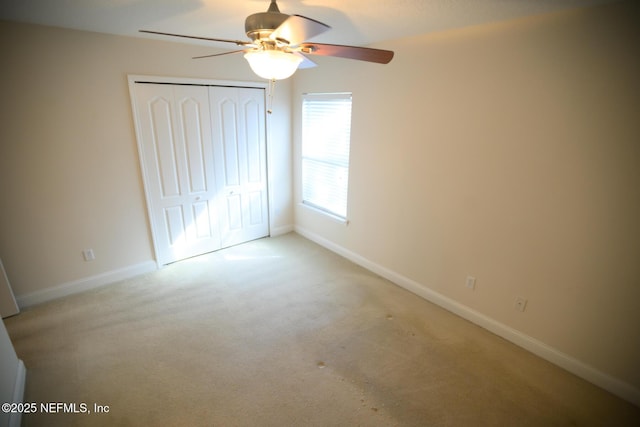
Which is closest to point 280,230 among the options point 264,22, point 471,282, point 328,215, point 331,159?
point 328,215

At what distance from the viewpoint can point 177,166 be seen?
11.1 feet

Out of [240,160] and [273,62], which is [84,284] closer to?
[240,160]

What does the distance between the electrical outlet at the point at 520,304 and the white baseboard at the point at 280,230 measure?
10.0 ft

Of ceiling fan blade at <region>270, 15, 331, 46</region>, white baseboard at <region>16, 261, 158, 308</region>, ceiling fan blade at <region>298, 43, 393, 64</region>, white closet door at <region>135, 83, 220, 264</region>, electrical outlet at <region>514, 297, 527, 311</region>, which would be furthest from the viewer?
white closet door at <region>135, 83, 220, 264</region>

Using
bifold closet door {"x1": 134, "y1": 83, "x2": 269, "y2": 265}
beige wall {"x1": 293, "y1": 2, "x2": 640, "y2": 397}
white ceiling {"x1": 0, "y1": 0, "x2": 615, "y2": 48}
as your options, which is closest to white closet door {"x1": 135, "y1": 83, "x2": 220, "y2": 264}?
bifold closet door {"x1": 134, "y1": 83, "x2": 269, "y2": 265}

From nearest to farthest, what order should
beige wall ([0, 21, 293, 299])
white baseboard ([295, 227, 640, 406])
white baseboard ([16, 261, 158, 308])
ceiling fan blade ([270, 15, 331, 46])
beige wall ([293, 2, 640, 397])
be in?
ceiling fan blade ([270, 15, 331, 46]) < beige wall ([293, 2, 640, 397]) < white baseboard ([295, 227, 640, 406]) < beige wall ([0, 21, 293, 299]) < white baseboard ([16, 261, 158, 308])

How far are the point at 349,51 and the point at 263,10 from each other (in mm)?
776

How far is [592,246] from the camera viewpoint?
1.97 metres

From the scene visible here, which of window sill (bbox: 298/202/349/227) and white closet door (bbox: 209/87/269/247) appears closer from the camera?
white closet door (bbox: 209/87/269/247)

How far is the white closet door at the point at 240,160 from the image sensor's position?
3.59 metres

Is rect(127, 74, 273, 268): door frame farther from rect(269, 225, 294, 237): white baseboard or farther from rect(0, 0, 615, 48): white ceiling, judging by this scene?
rect(269, 225, 294, 237): white baseboard

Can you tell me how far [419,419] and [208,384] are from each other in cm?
140

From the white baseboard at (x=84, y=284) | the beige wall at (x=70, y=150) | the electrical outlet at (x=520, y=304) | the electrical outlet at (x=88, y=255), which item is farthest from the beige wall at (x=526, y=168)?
the electrical outlet at (x=88, y=255)

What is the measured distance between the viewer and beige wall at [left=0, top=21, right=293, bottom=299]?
2.47 meters
